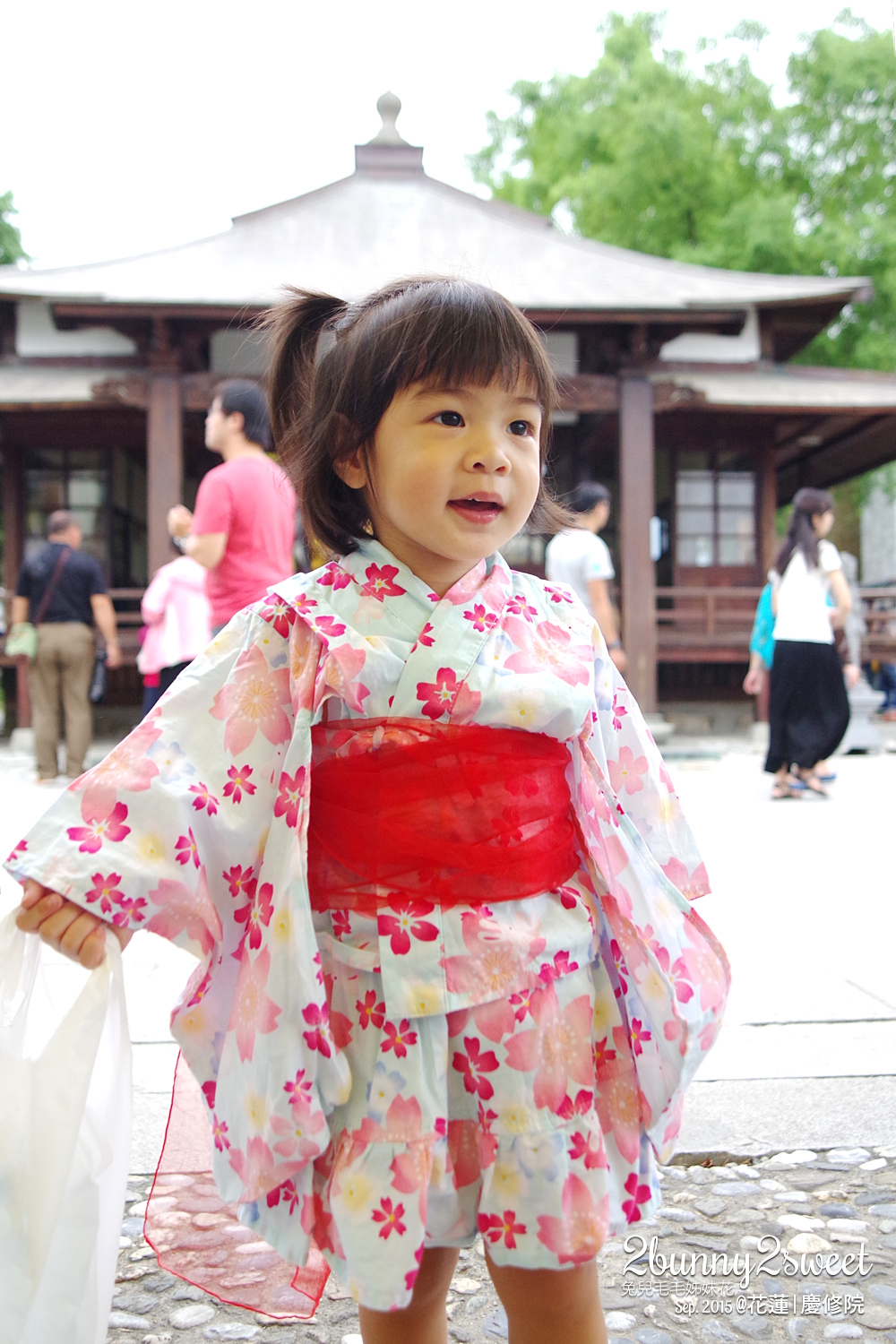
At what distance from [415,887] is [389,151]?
12498mm

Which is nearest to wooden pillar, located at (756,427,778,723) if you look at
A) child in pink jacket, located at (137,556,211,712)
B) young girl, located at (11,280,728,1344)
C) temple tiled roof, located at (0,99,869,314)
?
temple tiled roof, located at (0,99,869,314)

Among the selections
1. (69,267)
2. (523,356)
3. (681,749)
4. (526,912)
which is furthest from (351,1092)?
(69,267)

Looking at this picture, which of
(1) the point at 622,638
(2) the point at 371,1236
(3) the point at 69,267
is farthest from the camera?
(3) the point at 69,267

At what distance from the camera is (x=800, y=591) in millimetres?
5855

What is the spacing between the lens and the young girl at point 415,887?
1.08 meters

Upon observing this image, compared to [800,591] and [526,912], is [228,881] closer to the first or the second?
Result: [526,912]

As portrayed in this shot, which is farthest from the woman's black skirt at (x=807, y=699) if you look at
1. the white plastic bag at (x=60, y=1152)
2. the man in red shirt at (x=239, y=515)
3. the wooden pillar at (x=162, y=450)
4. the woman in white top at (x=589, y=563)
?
the wooden pillar at (x=162, y=450)

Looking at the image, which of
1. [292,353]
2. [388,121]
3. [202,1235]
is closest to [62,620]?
[292,353]

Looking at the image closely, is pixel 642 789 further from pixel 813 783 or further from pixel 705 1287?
pixel 813 783

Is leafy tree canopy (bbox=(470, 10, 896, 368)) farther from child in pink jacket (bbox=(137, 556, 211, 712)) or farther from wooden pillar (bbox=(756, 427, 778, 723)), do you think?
child in pink jacket (bbox=(137, 556, 211, 712))

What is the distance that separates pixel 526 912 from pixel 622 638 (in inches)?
356

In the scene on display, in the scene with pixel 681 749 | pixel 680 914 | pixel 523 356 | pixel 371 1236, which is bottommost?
pixel 681 749

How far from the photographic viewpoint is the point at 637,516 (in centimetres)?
982

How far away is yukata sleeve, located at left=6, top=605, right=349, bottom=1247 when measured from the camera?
109 cm
